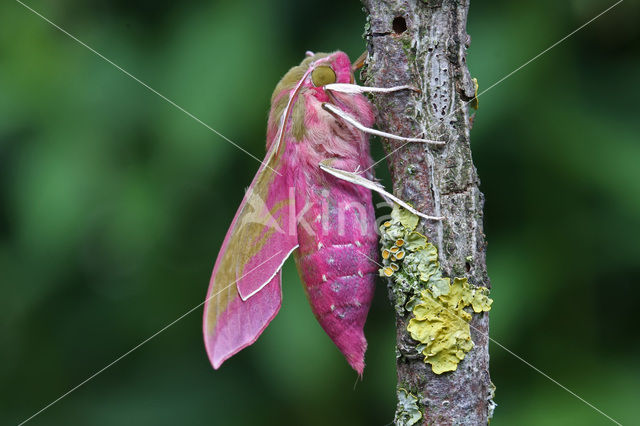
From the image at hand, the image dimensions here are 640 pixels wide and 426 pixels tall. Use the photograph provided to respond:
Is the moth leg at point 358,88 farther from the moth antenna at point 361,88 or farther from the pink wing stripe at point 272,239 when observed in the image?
the pink wing stripe at point 272,239

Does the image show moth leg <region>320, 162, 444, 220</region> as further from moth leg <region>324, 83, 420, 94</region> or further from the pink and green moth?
moth leg <region>324, 83, 420, 94</region>

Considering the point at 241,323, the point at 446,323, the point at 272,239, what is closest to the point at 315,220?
the point at 272,239

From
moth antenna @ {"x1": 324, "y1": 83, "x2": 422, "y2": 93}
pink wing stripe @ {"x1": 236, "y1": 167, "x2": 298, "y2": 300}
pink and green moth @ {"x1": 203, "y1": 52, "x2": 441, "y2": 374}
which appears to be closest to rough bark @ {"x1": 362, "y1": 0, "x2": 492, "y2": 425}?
moth antenna @ {"x1": 324, "y1": 83, "x2": 422, "y2": 93}

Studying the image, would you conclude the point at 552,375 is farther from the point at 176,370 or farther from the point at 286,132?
the point at 176,370

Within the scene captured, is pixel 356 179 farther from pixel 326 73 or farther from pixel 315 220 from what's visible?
pixel 326 73

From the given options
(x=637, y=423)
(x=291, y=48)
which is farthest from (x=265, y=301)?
(x=637, y=423)

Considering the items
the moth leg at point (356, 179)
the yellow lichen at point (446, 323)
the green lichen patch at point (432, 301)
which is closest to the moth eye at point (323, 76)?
the moth leg at point (356, 179)
